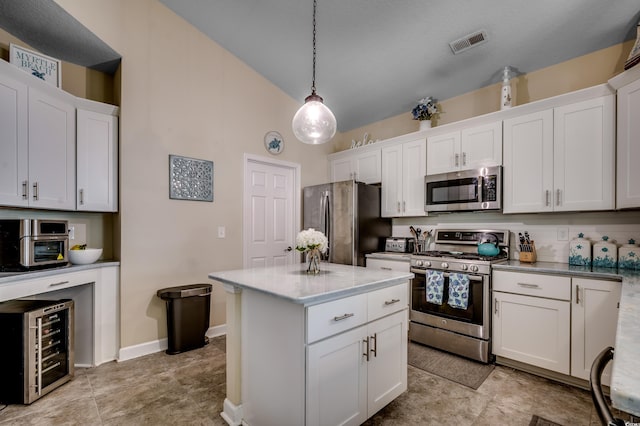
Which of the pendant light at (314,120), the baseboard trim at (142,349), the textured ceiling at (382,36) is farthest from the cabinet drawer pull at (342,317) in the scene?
the textured ceiling at (382,36)

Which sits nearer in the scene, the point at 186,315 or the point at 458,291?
the point at 458,291

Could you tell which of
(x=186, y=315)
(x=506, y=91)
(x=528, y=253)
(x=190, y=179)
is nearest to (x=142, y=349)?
(x=186, y=315)

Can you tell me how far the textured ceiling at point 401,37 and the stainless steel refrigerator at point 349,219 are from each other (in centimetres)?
127

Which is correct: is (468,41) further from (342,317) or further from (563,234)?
(342,317)

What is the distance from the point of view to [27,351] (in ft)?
7.09

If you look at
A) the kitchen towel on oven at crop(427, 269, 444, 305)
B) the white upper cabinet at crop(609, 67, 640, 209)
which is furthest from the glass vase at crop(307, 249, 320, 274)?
the white upper cabinet at crop(609, 67, 640, 209)

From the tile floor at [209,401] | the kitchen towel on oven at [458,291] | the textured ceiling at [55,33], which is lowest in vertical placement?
the tile floor at [209,401]

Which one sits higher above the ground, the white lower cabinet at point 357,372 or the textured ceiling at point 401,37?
the textured ceiling at point 401,37

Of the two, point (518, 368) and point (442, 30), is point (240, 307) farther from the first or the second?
point (442, 30)

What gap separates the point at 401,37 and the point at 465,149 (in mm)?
1333

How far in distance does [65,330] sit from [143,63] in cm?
253

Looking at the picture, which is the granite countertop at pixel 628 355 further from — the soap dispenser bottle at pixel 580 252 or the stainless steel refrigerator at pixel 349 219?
the stainless steel refrigerator at pixel 349 219

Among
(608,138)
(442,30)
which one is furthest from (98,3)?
(608,138)

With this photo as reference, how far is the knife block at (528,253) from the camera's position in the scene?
294cm
